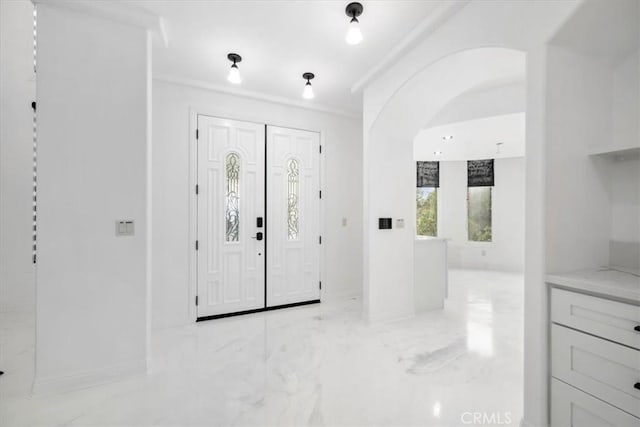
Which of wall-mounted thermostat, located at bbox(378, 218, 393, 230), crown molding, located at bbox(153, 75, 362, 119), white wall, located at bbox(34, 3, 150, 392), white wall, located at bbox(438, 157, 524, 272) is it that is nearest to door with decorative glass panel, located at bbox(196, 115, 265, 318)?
crown molding, located at bbox(153, 75, 362, 119)

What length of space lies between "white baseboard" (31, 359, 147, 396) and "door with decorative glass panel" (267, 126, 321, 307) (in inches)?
68.7

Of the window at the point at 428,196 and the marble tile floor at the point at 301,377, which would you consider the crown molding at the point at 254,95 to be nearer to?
the marble tile floor at the point at 301,377

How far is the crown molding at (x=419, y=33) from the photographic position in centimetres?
206

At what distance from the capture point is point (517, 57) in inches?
95.4

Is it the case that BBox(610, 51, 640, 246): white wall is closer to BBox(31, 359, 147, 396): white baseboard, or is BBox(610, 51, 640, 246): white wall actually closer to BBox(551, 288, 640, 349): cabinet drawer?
BBox(551, 288, 640, 349): cabinet drawer

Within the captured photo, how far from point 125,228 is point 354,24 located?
2338 millimetres

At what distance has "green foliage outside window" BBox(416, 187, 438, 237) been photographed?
24.4 ft

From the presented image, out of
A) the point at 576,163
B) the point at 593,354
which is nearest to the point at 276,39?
the point at 576,163

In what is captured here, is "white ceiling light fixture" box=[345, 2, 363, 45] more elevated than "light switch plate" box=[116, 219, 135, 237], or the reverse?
"white ceiling light fixture" box=[345, 2, 363, 45]

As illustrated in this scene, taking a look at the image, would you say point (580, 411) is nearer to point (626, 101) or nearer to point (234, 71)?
point (626, 101)

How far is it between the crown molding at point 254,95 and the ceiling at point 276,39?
0.11ft

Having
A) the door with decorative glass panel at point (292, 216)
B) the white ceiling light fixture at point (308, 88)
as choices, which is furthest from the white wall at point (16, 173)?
the white ceiling light fixture at point (308, 88)

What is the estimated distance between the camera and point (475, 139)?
514 centimetres
